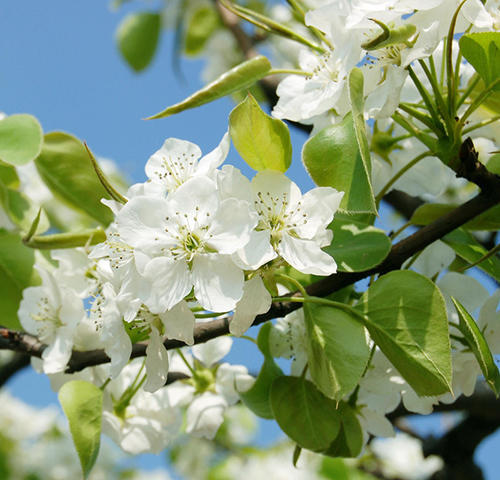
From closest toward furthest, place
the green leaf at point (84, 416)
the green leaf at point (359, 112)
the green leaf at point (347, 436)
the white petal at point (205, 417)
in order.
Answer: the green leaf at point (359, 112)
the green leaf at point (84, 416)
the green leaf at point (347, 436)
the white petal at point (205, 417)

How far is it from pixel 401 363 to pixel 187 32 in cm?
212

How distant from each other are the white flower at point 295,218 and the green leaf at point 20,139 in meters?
0.31

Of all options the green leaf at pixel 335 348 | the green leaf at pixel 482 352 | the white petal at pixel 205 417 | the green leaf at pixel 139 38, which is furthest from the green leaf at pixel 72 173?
the green leaf at pixel 139 38

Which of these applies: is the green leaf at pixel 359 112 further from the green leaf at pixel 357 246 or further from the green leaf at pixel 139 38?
the green leaf at pixel 139 38

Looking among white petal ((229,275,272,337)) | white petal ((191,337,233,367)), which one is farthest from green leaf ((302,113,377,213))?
white petal ((191,337,233,367))

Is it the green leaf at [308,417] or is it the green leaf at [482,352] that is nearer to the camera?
the green leaf at [482,352]

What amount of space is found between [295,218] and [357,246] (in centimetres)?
9

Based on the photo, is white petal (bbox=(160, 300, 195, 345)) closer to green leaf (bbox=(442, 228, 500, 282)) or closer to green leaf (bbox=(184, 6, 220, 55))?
green leaf (bbox=(442, 228, 500, 282))

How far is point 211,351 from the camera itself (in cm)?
107

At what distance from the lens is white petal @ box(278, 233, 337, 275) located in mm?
664

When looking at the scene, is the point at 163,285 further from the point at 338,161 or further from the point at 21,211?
the point at 21,211

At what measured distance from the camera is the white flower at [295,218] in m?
0.67

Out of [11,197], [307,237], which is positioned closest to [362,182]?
[307,237]

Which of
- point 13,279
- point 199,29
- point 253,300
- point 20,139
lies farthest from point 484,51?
point 199,29
